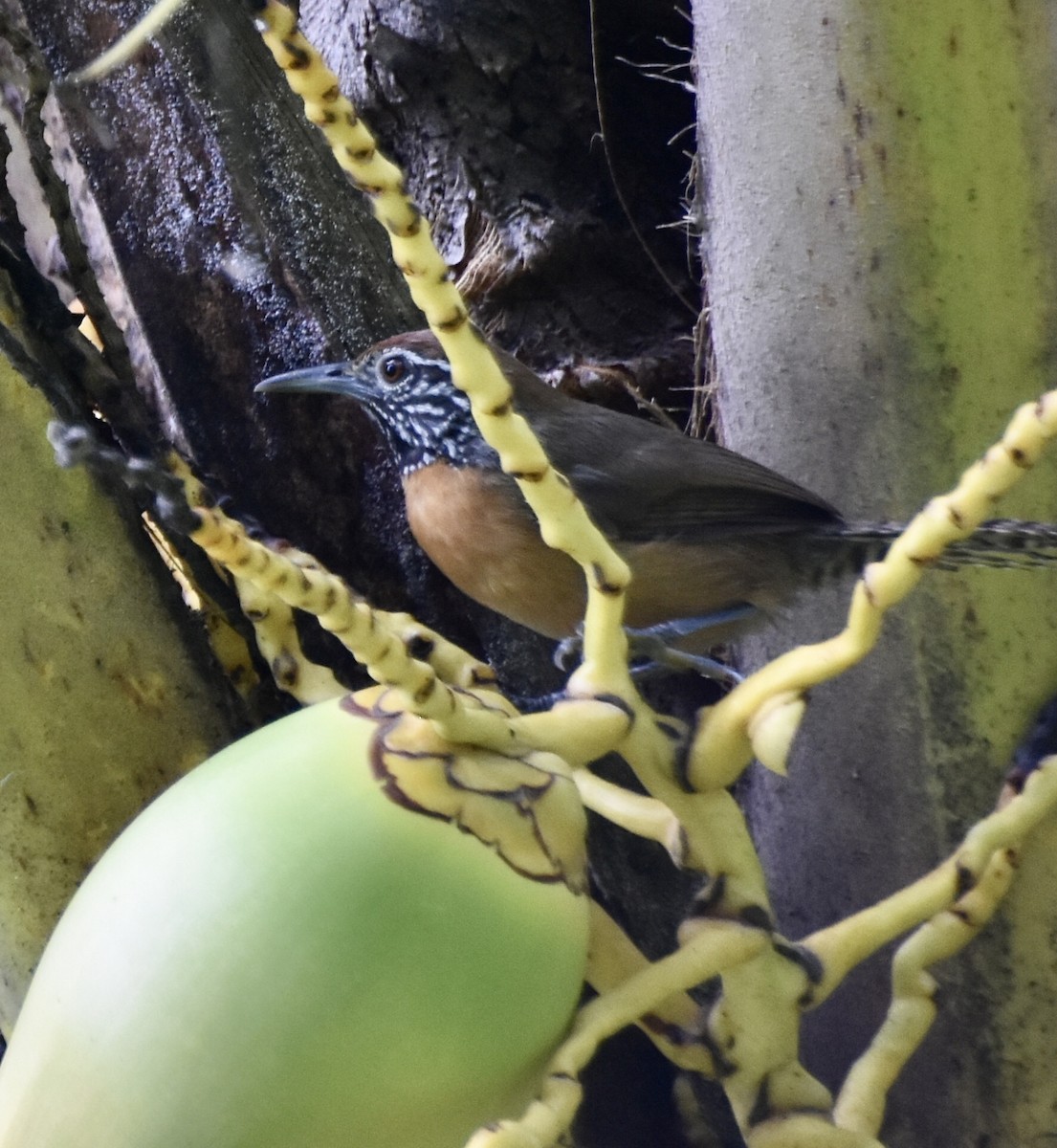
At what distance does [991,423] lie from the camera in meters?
1.20

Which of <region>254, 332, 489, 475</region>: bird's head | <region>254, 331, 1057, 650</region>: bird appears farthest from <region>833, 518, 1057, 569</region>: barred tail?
<region>254, 332, 489, 475</region>: bird's head

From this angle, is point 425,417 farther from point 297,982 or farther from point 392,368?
point 297,982

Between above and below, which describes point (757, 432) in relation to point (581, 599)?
above

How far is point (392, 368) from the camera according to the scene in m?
1.72

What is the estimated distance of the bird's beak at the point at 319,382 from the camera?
145 centimetres

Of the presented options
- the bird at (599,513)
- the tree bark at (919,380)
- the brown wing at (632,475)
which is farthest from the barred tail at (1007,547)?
the brown wing at (632,475)

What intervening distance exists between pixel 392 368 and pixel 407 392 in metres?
0.09

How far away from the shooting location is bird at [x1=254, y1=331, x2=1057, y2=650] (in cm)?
162

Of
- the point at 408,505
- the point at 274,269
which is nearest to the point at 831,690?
the point at 408,505

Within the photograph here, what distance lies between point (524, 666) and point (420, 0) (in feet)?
3.81

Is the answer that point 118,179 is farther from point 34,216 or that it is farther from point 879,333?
point 879,333

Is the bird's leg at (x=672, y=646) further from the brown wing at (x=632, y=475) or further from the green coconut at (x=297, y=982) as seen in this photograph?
the green coconut at (x=297, y=982)

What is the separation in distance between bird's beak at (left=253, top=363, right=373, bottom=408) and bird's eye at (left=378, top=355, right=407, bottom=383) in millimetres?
96

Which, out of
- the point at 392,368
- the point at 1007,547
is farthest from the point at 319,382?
the point at 1007,547
